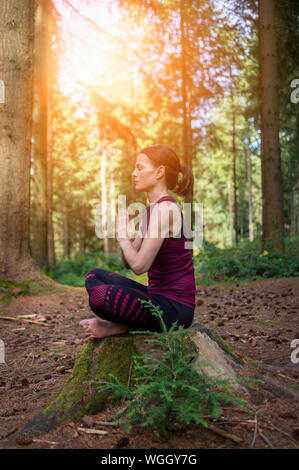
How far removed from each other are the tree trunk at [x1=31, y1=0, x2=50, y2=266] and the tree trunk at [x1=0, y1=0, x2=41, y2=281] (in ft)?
15.3

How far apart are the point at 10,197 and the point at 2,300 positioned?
1889 mm

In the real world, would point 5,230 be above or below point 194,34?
below

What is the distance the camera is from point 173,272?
3.23 m

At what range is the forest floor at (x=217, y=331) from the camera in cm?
240

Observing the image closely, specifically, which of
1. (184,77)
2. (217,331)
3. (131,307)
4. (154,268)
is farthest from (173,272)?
(184,77)

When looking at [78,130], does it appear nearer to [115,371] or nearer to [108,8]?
[108,8]

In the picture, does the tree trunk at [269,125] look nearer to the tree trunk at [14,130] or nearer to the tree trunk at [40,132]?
the tree trunk at [14,130]

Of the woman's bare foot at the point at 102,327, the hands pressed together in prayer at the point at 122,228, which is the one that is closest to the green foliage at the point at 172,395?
the woman's bare foot at the point at 102,327

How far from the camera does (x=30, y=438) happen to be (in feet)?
8.11

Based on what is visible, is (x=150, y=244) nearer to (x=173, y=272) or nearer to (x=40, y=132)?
(x=173, y=272)
